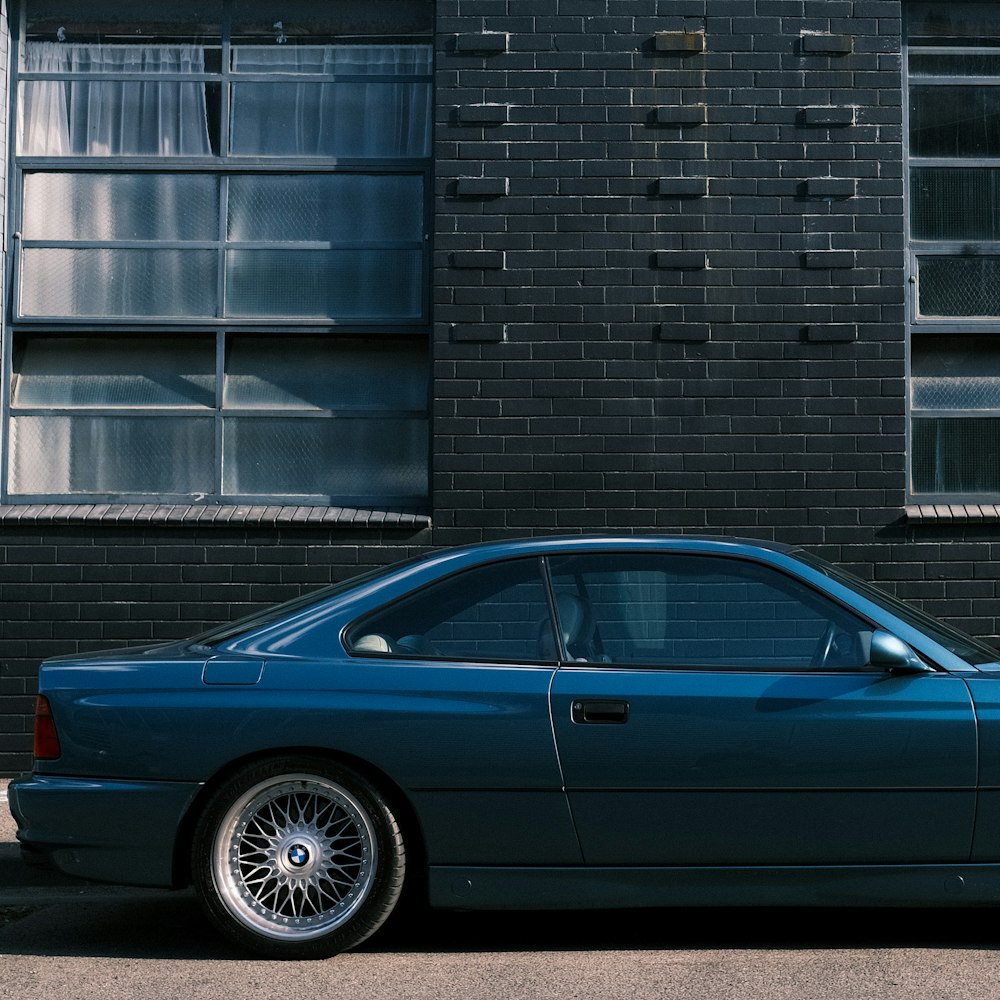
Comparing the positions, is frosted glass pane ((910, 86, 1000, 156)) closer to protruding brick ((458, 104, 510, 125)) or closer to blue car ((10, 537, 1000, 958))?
protruding brick ((458, 104, 510, 125))

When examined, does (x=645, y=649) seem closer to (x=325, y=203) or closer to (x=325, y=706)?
(x=325, y=706)

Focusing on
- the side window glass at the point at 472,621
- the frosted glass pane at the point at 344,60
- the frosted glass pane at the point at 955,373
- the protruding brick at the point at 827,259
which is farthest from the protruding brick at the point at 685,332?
the side window glass at the point at 472,621

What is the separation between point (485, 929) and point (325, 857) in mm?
796

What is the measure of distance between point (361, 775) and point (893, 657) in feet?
5.71

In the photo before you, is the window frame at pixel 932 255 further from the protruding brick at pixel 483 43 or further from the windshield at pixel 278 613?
the windshield at pixel 278 613

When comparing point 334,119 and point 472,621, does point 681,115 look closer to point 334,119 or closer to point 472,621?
point 334,119

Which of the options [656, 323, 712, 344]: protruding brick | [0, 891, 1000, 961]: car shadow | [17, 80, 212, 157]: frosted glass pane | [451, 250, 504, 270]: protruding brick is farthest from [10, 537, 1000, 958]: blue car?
[17, 80, 212, 157]: frosted glass pane

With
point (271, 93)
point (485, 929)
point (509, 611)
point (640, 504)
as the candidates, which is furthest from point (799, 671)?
point (271, 93)

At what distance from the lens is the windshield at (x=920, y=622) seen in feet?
15.0

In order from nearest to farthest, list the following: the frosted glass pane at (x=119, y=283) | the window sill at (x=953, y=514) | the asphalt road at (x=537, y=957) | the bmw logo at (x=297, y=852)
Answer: the asphalt road at (x=537, y=957), the bmw logo at (x=297, y=852), the window sill at (x=953, y=514), the frosted glass pane at (x=119, y=283)

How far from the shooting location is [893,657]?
434cm

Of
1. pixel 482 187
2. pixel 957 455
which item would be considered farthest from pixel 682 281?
pixel 957 455

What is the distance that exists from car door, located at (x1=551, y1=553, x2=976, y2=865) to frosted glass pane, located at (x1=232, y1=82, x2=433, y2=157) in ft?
16.0

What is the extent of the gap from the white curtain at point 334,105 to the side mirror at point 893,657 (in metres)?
5.03
